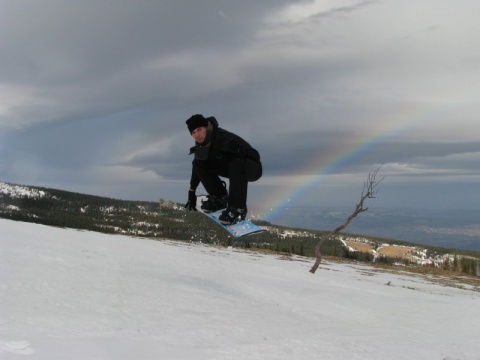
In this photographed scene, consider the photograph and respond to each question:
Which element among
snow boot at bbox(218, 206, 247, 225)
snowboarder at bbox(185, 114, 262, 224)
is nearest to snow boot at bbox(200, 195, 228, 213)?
snowboarder at bbox(185, 114, 262, 224)

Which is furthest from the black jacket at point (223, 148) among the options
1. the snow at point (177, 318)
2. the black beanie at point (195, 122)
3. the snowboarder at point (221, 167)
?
the snow at point (177, 318)

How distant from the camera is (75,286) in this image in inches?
389

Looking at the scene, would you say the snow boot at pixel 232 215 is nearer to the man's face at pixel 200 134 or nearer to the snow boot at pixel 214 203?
the snow boot at pixel 214 203

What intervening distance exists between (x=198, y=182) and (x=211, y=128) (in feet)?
4.59

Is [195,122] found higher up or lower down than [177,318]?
higher up

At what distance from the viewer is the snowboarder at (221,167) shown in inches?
177

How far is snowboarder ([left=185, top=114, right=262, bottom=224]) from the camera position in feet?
14.7

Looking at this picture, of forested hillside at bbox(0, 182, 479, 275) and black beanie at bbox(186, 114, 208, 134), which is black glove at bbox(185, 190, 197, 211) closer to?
black beanie at bbox(186, 114, 208, 134)

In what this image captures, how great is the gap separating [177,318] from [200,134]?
6210 millimetres

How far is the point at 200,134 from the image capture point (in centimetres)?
449

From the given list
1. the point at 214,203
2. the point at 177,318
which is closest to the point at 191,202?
the point at 214,203

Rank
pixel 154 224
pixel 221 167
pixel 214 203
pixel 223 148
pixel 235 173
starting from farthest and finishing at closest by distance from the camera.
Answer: pixel 154 224, pixel 214 203, pixel 221 167, pixel 235 173, pixel 223 148

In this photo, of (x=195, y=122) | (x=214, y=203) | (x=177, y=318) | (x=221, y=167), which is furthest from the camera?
(x=177, y=318)

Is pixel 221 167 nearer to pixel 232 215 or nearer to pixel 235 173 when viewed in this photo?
pixel 235 173
